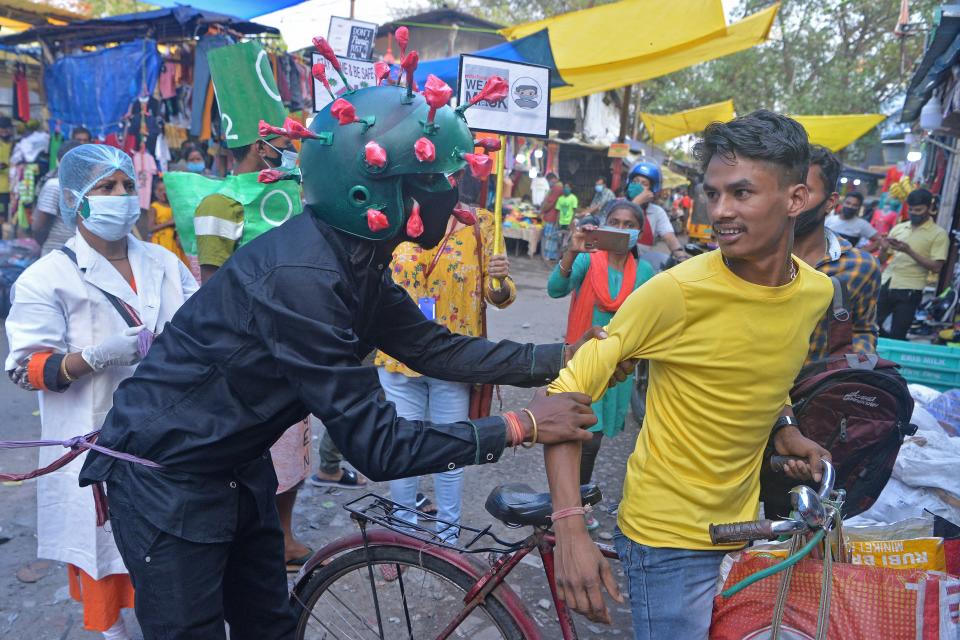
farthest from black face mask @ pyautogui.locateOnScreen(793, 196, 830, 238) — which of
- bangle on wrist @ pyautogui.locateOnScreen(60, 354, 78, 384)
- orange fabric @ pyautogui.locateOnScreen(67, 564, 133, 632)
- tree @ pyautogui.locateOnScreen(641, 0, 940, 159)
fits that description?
tree @ pyautogui.locateOnScreen(641, 0, 940, 159)

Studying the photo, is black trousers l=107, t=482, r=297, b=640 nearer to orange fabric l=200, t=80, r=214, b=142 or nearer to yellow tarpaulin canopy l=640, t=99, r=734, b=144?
orange fabric l=200, t=80, r=214, b=142

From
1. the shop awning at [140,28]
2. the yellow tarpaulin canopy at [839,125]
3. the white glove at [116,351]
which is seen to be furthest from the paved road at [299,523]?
the yellow tarpaulin canopy at [839,125]

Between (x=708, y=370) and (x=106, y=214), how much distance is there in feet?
7.39

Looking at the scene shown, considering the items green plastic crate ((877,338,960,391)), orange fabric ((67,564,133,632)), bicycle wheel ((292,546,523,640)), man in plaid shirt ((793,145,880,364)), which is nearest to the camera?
bicycle wheel ((292,546,523,640))

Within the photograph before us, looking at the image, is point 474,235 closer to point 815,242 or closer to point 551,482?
point 815,242

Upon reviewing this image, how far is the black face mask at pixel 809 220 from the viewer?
115 inches

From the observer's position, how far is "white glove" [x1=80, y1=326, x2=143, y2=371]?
239cm

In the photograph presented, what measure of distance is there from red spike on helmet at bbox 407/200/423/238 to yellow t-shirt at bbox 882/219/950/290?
26.6ft

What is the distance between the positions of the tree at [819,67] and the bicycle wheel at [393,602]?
961 inches

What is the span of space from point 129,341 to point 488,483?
9.07 feet

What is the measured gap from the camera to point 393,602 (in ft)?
7.83

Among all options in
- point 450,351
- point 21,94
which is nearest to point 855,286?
point 450,351

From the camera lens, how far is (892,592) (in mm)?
1642

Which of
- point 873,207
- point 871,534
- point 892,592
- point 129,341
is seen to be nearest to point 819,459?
point 892,592
